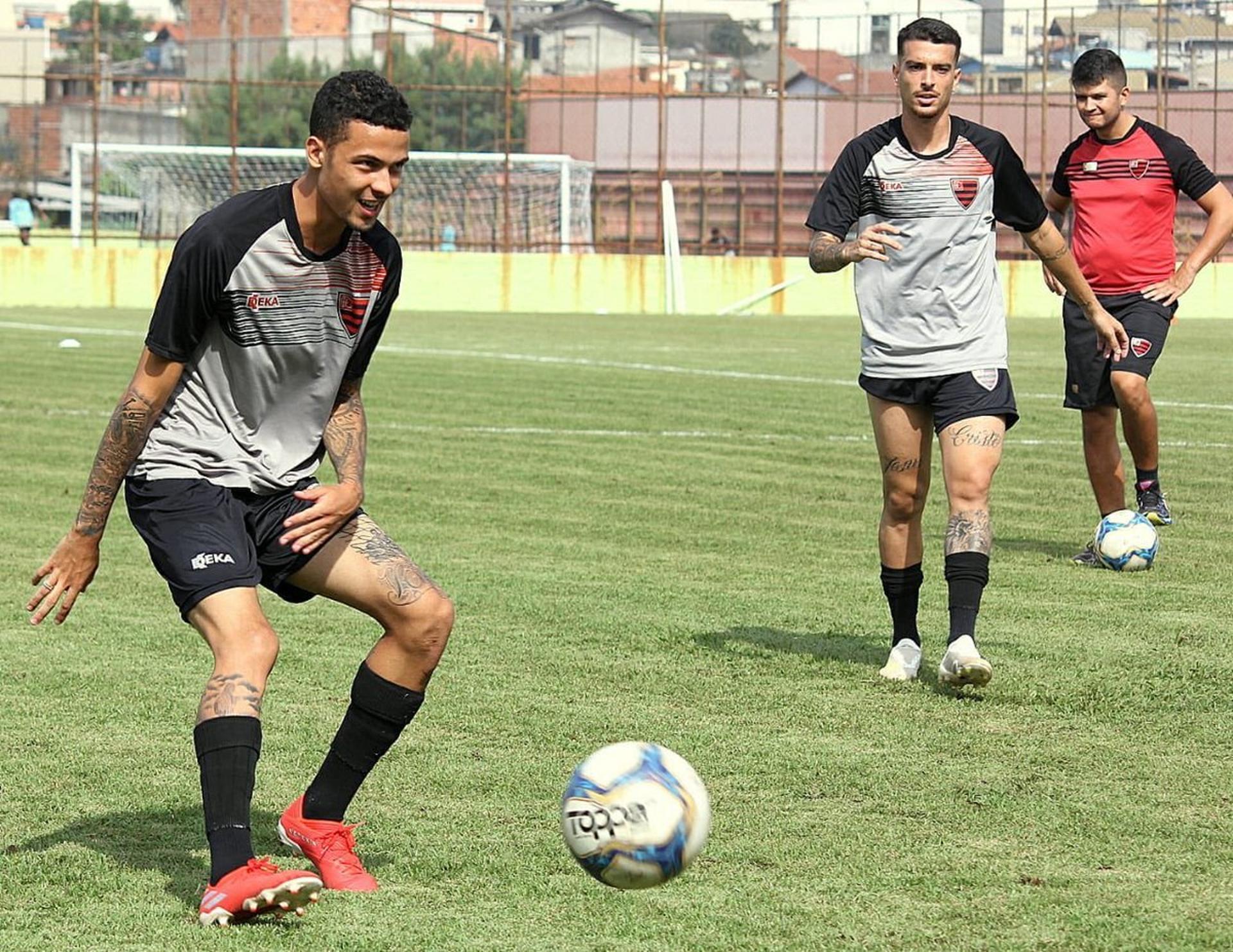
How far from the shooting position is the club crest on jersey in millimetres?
4984

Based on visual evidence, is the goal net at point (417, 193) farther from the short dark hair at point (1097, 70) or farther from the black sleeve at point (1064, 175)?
the short dark hair at point (1097, 70)

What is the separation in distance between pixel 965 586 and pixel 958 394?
68 cm

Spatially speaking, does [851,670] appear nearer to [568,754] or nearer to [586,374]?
[568,754]

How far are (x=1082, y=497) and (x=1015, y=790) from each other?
7.02 meters

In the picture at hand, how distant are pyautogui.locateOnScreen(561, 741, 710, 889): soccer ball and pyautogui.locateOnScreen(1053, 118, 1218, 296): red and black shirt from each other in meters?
6.80

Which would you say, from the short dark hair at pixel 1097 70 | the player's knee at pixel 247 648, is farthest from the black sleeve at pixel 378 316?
the short dark hair at pixel 1097 70

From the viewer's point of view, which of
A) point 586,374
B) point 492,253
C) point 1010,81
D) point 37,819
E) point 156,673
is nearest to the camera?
point 37,819

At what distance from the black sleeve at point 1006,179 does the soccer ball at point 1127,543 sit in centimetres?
277

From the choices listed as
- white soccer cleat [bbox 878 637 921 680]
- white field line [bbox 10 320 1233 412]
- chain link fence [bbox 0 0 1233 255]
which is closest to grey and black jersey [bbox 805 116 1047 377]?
white soccer cleat [bbox 878 637 921 680]

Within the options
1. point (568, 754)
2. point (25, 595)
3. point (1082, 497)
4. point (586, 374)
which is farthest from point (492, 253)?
point (568, 754)

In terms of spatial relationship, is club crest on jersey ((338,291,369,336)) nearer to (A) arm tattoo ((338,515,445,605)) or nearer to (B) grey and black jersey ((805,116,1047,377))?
(A) arm tattoo ((338,515,445,605))

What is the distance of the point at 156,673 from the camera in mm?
7430

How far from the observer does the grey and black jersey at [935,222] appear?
731 centimetres

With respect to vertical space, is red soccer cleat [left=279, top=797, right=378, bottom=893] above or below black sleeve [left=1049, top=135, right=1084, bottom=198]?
below
